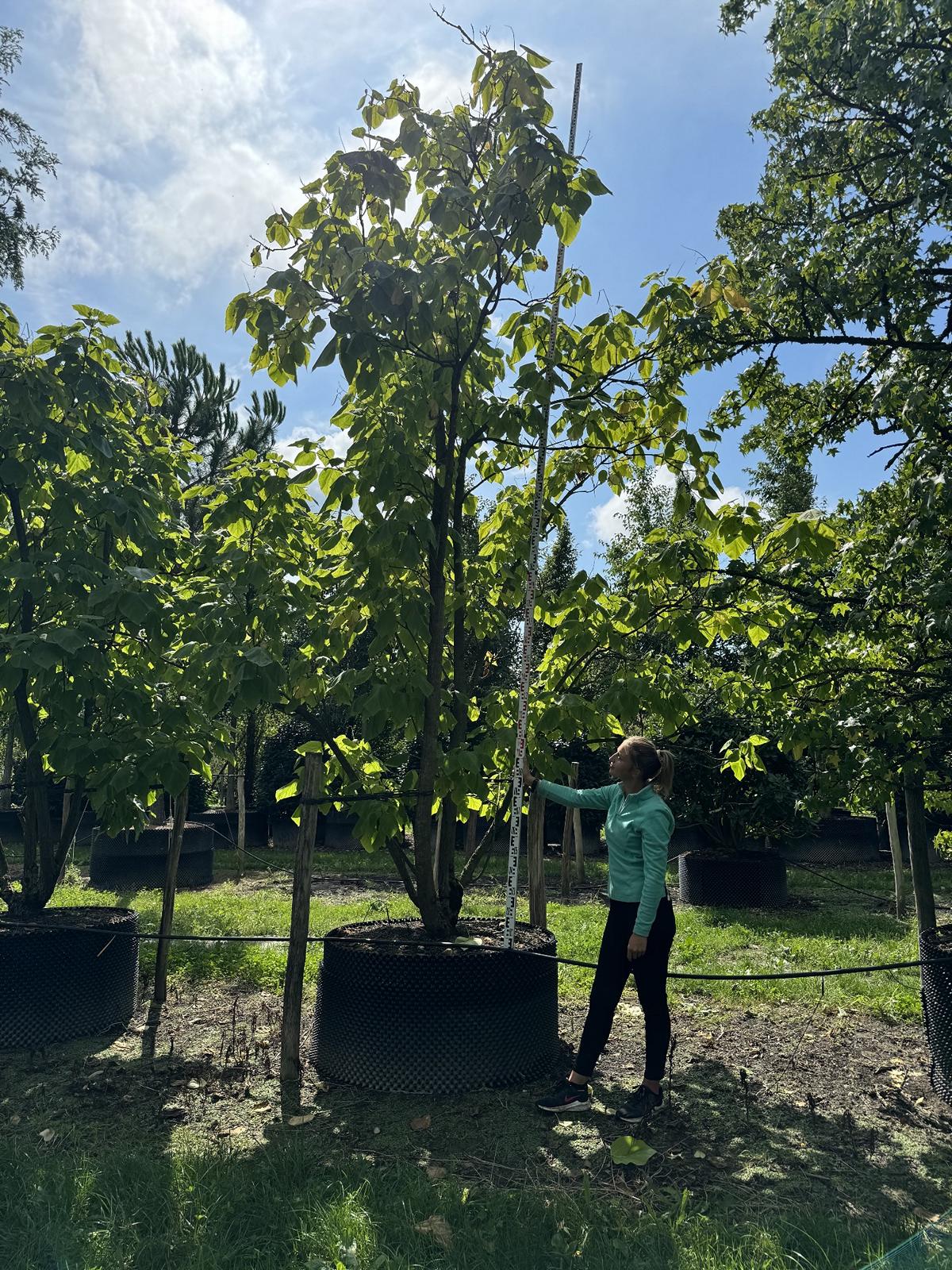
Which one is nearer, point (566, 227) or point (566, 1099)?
point (566, 1099)

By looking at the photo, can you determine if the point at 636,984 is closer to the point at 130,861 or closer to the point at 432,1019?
the point at 432,1019

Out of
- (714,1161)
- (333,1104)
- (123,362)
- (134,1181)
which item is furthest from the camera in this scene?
(123,362)

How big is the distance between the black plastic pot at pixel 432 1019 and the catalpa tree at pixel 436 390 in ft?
1.90

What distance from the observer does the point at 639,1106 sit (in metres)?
3.84

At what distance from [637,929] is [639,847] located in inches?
14.6

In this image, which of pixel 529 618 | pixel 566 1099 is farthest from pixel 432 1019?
pixel 529 618

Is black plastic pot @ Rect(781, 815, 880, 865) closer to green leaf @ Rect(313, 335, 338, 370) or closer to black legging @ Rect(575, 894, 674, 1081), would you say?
black legging @ Rect(575, 894, 674, 1081)

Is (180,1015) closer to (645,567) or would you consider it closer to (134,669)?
(134,669)

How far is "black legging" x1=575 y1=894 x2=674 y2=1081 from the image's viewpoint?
3.91 meters

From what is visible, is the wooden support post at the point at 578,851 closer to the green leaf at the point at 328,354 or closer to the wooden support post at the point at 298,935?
the wooden support post at the point at 298,935

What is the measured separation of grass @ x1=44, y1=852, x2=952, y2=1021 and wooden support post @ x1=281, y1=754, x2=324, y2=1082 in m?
2.00

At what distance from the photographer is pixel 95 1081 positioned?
426 cm

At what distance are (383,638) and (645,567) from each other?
1.36 m

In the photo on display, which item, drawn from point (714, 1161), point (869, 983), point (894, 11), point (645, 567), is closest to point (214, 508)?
point (645, 567)
